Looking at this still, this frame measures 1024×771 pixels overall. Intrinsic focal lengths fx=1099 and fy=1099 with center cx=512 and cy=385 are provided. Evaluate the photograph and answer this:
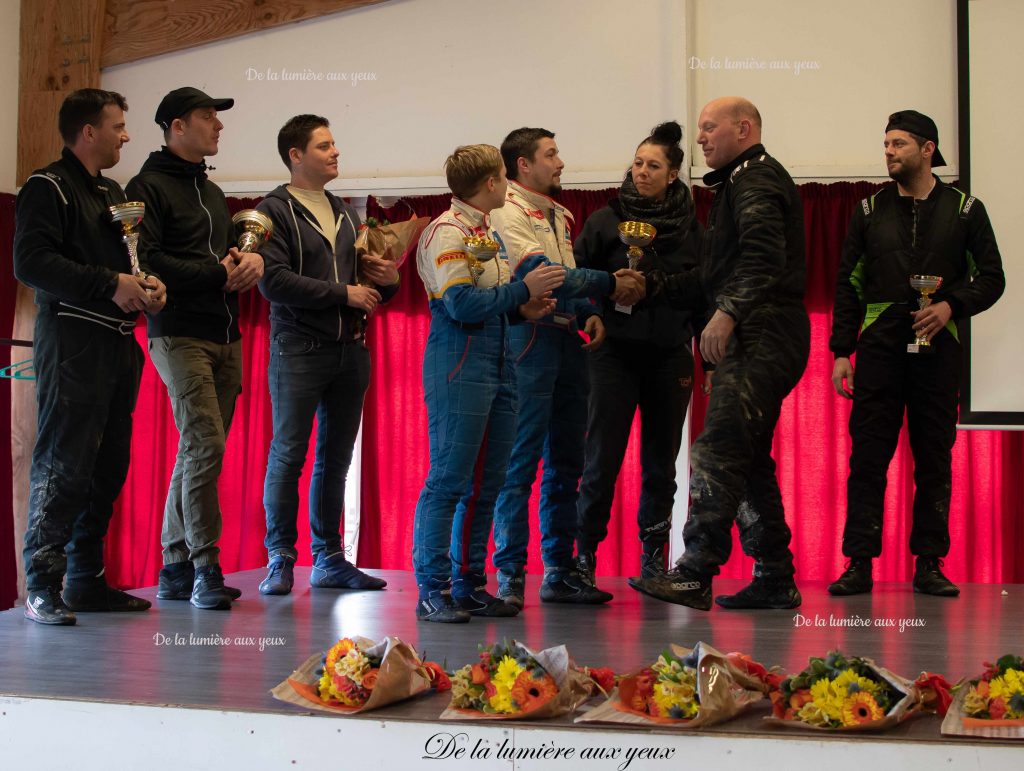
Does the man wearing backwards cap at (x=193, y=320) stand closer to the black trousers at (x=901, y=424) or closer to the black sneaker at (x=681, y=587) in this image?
the black sneaker at (x=681, y=587)

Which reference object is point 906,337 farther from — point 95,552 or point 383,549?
point 383,549

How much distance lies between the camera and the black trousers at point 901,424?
12.7 ft

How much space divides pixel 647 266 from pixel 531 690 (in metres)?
2.07

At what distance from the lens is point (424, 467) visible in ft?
21.0

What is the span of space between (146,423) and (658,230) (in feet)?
13.3

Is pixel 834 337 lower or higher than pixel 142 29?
lower

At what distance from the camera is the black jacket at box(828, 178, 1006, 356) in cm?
389

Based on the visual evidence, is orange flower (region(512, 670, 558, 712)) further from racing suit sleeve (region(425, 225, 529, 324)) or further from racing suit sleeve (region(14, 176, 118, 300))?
racing suit sleeve (region(14, 176, 118, 300))

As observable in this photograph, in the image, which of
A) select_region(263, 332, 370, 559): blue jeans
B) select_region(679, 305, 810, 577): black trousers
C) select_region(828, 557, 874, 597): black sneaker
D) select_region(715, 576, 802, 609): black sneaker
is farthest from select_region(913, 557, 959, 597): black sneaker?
select_region(263, 332, 370, 559): blue jeans

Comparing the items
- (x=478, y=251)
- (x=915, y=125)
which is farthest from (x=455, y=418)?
(x=915, y=125)

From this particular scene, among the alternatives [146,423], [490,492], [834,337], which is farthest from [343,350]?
[146,423]

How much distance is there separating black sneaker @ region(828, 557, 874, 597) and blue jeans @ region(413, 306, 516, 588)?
1.40 meters

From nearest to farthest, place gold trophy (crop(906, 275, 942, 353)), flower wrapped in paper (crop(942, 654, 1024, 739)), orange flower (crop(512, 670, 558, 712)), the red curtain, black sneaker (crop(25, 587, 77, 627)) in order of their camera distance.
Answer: flower wrapped in paper (crop(942, 654, 1024, 739))
orange flower (crop(512, 670, 558, 712))
black sneaker (crop(25, 587, 77, 627))
gold trophy (crop(906, 275, 942, 353))
the red curtain

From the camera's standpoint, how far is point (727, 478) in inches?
129
